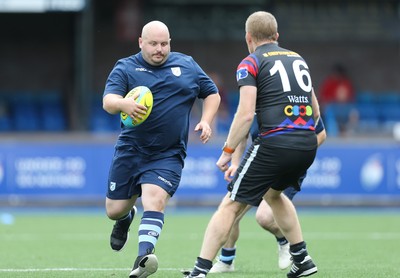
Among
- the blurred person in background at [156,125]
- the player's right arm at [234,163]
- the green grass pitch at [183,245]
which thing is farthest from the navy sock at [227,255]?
the blurred person in background at [156,125]

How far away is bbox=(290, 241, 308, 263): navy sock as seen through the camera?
27.6 ft

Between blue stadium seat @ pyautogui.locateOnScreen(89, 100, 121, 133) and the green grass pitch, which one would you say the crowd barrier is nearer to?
the green grass pitch

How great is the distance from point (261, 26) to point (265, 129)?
0.82m

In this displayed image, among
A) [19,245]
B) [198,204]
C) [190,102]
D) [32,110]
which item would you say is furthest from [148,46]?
[32,110]

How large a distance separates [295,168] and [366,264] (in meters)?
2.44

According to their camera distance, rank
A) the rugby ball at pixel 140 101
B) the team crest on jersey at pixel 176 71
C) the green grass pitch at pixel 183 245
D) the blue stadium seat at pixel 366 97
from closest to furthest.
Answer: the rugby ball at pixel 140 101 < the team crest on jersey at pixel 176 71 < the green grass pitch at pixel 183 245 < the blue stadium seat at pixel 366 97

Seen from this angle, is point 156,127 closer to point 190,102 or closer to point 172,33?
point 190,102

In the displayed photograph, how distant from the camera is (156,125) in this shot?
8734 millimetres

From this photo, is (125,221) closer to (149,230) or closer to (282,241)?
(149,230)

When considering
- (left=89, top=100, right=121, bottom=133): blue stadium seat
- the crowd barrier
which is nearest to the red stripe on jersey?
the crowd barrier

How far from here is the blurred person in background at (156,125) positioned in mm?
8578

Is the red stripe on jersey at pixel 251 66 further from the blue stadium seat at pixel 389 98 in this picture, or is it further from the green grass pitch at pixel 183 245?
the blue stadium seat at pixel 389 98

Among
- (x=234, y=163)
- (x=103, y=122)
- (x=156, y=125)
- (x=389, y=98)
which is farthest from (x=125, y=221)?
(x=389, y=98)

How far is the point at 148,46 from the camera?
866cm
